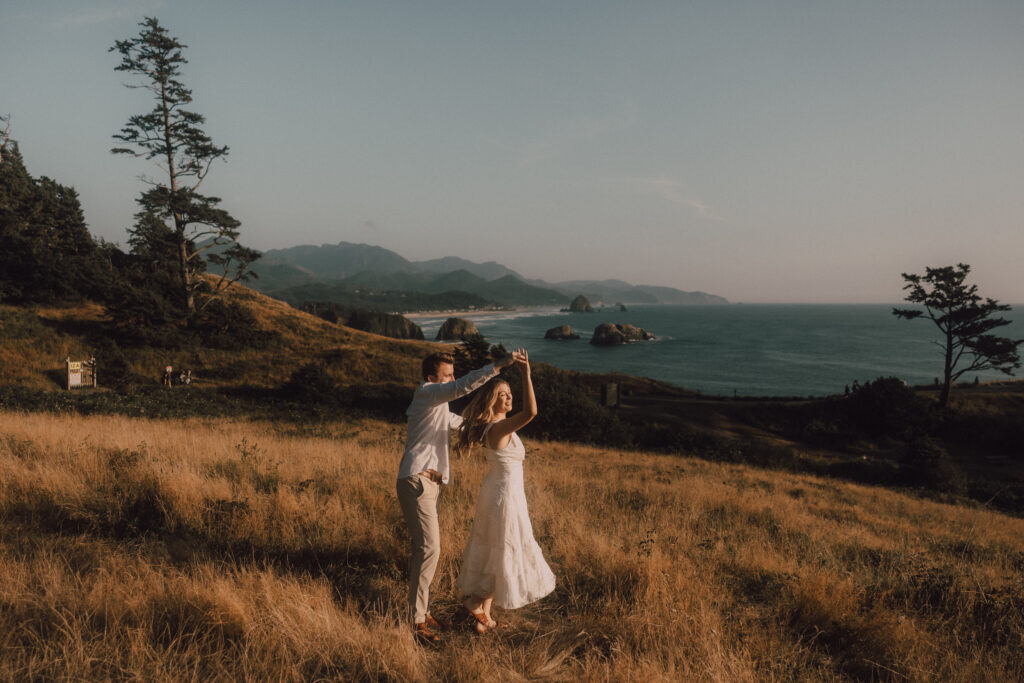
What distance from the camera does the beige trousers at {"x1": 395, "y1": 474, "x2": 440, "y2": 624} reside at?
351 centimetres

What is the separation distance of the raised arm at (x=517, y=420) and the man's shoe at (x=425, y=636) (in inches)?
59.1

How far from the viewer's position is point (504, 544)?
363cm

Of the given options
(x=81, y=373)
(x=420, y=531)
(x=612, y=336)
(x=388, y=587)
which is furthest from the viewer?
(x=612, y=336)

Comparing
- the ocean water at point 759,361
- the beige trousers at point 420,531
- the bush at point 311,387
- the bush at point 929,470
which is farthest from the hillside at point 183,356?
the ocean water at point 759,361

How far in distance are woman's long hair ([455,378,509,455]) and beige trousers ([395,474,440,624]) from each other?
15.5 inches

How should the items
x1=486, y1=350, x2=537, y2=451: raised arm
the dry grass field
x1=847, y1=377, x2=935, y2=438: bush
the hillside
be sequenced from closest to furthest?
the dry grass field, x1=486, y1=350, x2=537, y2=451: raised arm, the hillside, x1=847, y1=377, x2=935, y2=438: bush

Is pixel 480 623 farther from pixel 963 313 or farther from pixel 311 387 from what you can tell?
pixel 963 313

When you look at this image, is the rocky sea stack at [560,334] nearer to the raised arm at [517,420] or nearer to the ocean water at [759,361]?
the ocean water at [759,361]

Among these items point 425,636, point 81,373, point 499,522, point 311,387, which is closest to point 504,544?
point 499,522

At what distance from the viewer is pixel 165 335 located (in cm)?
2605

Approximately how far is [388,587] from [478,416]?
6.55ft

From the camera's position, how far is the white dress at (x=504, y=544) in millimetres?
3631

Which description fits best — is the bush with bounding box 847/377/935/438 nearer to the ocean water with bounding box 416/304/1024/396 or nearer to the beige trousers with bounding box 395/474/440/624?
the ocean water with bounding box 416/304/1024/396

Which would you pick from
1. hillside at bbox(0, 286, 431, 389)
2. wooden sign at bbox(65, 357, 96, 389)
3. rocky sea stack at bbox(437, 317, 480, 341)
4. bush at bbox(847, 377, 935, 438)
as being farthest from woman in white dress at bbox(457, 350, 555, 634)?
rocky sea stack at bbox(437, 317, 480, 341)
